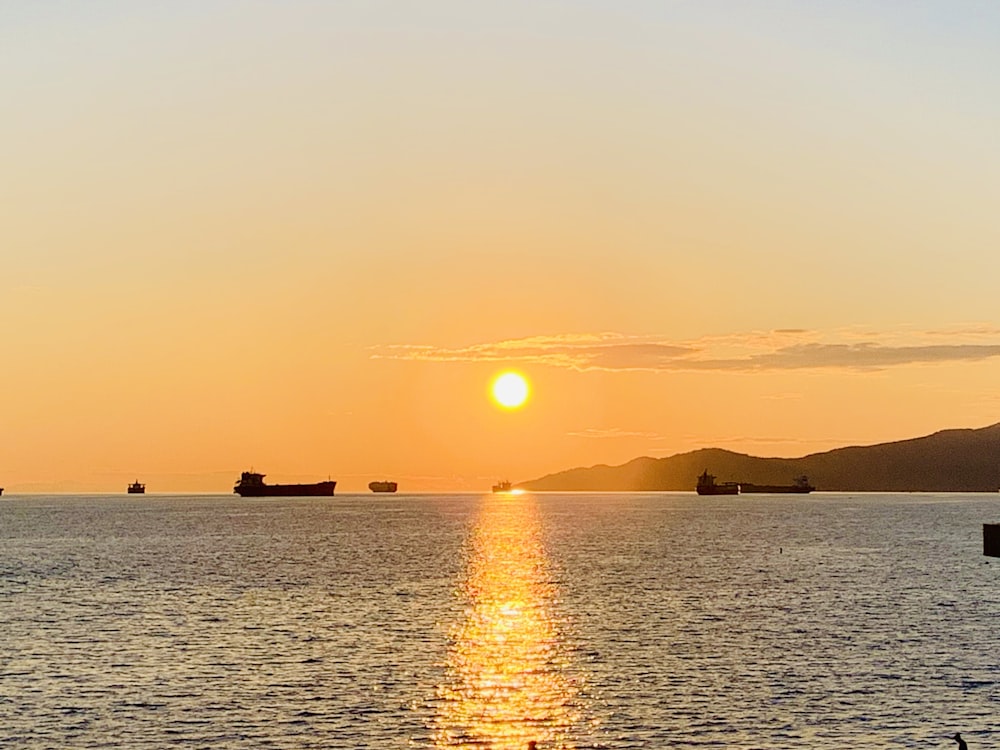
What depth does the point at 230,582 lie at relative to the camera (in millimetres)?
136000

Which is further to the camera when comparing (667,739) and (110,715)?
(110,715)

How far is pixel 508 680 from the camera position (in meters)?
74.1

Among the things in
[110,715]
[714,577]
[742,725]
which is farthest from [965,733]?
[714,577]

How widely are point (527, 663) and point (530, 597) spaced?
41.1 m

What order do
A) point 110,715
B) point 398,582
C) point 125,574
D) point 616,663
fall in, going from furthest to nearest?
point 125,574 < point 398,582 < point 616,663 < point 110,715

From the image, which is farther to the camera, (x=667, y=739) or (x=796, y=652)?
(x=796, y=652)

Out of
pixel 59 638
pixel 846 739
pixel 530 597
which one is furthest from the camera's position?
pixel 530 597

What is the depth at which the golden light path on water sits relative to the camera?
6034 centimetres

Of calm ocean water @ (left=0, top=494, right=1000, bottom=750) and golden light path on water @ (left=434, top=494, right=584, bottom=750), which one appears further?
calm ocean water @ (left=0, top=494, right=1000, bottom=750)

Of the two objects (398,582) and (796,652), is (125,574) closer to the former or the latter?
(398,582)

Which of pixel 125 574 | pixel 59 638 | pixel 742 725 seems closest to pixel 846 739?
pixel 742 725

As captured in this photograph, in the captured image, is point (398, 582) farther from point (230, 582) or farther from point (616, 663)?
point (616, 663)

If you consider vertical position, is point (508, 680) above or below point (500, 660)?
below

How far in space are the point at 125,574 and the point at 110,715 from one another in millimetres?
86643
